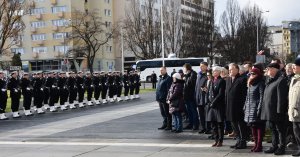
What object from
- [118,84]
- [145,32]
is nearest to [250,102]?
[118,84]

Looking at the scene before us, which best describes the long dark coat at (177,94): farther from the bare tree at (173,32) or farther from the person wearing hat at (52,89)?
the bare tree at (173,32)

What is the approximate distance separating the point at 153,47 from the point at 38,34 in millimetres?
30798

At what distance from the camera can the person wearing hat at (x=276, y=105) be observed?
9922 mm

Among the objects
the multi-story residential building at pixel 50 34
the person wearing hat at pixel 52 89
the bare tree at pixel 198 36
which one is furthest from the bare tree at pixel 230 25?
the person wearing hat at pixel 52 89

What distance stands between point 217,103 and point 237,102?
0.61m

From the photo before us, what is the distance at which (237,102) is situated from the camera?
11.1m

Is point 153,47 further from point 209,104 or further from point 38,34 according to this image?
point 209,104

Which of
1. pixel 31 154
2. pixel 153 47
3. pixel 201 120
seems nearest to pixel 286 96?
pixel 201 120

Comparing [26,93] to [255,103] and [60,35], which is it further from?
[60,35]

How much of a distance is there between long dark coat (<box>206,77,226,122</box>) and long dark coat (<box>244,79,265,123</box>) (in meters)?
0.90

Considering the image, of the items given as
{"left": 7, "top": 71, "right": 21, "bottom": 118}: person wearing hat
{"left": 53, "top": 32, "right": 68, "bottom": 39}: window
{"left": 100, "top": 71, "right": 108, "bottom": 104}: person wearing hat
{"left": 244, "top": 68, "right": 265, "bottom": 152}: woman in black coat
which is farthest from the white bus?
{"left": 244, "top": 68, "right": 265, "bottom": 152}: woman in black coat

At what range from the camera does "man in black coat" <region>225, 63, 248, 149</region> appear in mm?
11109

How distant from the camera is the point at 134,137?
45.7 feet

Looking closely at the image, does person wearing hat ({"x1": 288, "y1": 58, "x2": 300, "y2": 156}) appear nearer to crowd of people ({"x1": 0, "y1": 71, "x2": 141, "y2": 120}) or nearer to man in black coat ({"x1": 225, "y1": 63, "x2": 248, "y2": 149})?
man in black coat ({"x1": 225, "y1": 63, "x2": 248, "y2": 149})
